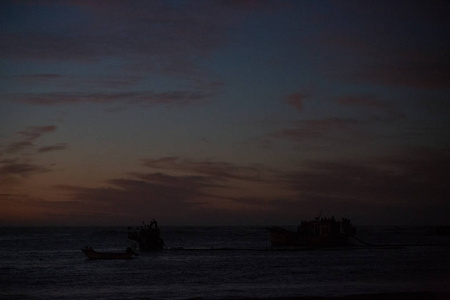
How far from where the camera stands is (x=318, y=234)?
7619 cm

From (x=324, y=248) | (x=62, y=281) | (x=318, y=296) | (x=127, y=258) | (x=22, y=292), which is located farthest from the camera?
(x=324, y=248)

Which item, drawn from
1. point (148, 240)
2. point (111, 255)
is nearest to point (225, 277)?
point (111, 255)

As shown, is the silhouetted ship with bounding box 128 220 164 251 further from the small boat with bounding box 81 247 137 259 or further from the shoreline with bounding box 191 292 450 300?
the shoreline with bounding box 191 292 450 300

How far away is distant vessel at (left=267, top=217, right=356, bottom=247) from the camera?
74688mm

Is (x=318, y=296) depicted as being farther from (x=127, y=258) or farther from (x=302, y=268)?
(x=127, y=258)

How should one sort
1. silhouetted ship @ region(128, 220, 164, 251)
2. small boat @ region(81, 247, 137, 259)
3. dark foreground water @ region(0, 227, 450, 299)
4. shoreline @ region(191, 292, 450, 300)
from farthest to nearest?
silhouetted ship @ region(128, 220, 164, 251)
small boat @ region(81, 247, 137, 259)
dark foreground water @ region(0, 227, 450, 299)
shoreline @ region(191, 292, 450, 300)

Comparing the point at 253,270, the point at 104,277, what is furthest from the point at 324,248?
the point at 104,277

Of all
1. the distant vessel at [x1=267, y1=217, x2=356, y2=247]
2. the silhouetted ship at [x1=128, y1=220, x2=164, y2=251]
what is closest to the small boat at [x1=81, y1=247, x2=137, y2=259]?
the silhouetted ship at [x1=128, y1=220, x2=164, y2=251]

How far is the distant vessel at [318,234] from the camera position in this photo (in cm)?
7469

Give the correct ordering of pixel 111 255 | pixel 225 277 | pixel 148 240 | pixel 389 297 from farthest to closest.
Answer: pixel 148 240, pixel 111 255, pixel 225 277, pixel 389 297

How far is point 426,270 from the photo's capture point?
143 feet

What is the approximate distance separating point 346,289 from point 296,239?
44107 millimetres

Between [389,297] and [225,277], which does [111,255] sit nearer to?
[225,277]

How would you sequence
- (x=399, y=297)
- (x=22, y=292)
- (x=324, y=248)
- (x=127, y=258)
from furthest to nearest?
(x=324, y=248), (x=127, y=258), (x=22, y=292), (x=399, y=297)
